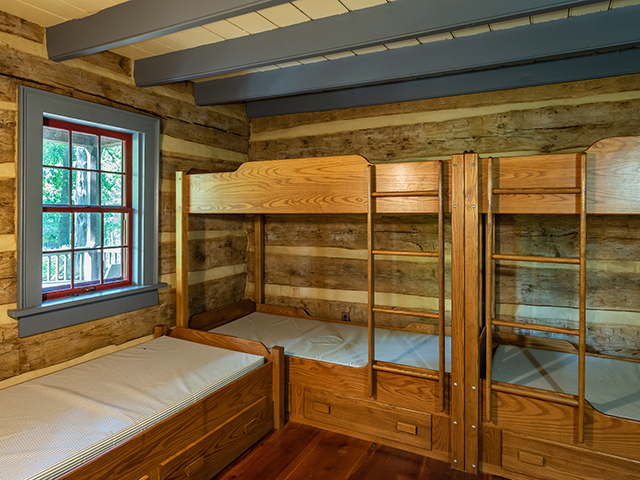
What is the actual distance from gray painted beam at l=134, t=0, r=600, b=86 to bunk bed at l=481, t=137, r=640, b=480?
2.49 feet

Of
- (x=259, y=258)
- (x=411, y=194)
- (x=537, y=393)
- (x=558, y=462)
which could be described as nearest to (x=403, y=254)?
(x=411, y=194)

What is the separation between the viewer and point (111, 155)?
120 inches

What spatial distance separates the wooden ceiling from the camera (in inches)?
77.5

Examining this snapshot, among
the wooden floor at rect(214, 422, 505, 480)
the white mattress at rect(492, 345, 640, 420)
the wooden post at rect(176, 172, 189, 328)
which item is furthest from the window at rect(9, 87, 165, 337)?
the white mattress at rect(492, 345, 640, 420)

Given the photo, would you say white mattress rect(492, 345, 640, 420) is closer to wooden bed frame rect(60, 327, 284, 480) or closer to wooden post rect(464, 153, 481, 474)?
wooden post rect(464, 153, 481, 474)

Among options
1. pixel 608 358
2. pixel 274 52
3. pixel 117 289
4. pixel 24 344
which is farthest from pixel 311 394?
pixel 274 52

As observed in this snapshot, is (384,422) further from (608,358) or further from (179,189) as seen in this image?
(179,189)

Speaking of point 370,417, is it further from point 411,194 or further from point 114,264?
point 114,264

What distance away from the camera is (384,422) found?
2725mm

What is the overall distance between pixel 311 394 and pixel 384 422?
569mm

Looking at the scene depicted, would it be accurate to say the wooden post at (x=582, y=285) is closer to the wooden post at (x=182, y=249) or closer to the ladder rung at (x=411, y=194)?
the ladder rung at (x=411, y=194)

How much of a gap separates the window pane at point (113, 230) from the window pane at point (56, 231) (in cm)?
28

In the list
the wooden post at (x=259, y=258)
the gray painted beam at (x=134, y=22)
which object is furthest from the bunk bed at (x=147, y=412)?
the gray painted beam at (x=134, y=22)

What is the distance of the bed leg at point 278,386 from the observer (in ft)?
9.48
